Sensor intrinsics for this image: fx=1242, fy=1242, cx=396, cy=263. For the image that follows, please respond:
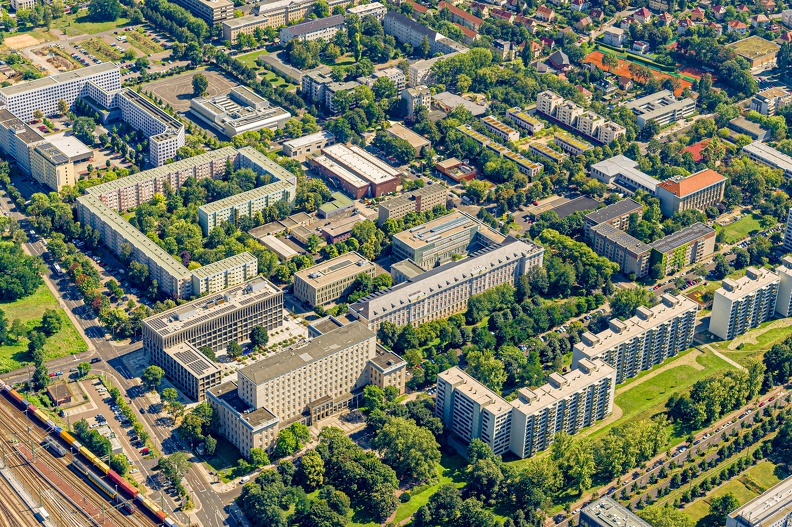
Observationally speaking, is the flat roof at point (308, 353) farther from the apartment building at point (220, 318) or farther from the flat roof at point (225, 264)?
the flat roof at point (225, 264)

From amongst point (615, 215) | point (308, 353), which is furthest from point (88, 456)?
→ point (615, 215)

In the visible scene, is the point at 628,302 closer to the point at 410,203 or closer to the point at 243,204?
the point at 410,203

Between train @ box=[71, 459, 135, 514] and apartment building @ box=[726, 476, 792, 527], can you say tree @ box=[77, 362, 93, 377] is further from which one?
apartment building @ box=[726, 476, 792, 527]

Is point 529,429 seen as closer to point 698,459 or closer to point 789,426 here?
point 698,459

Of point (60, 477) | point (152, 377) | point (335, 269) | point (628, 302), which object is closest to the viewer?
point (60, 477)

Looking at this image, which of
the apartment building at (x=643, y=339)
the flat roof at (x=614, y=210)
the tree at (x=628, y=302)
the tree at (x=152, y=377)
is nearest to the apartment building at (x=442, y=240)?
the flat roof at (x=614, y=210)

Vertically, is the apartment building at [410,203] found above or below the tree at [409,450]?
above

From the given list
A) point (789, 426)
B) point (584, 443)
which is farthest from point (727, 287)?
point (584, 443)
